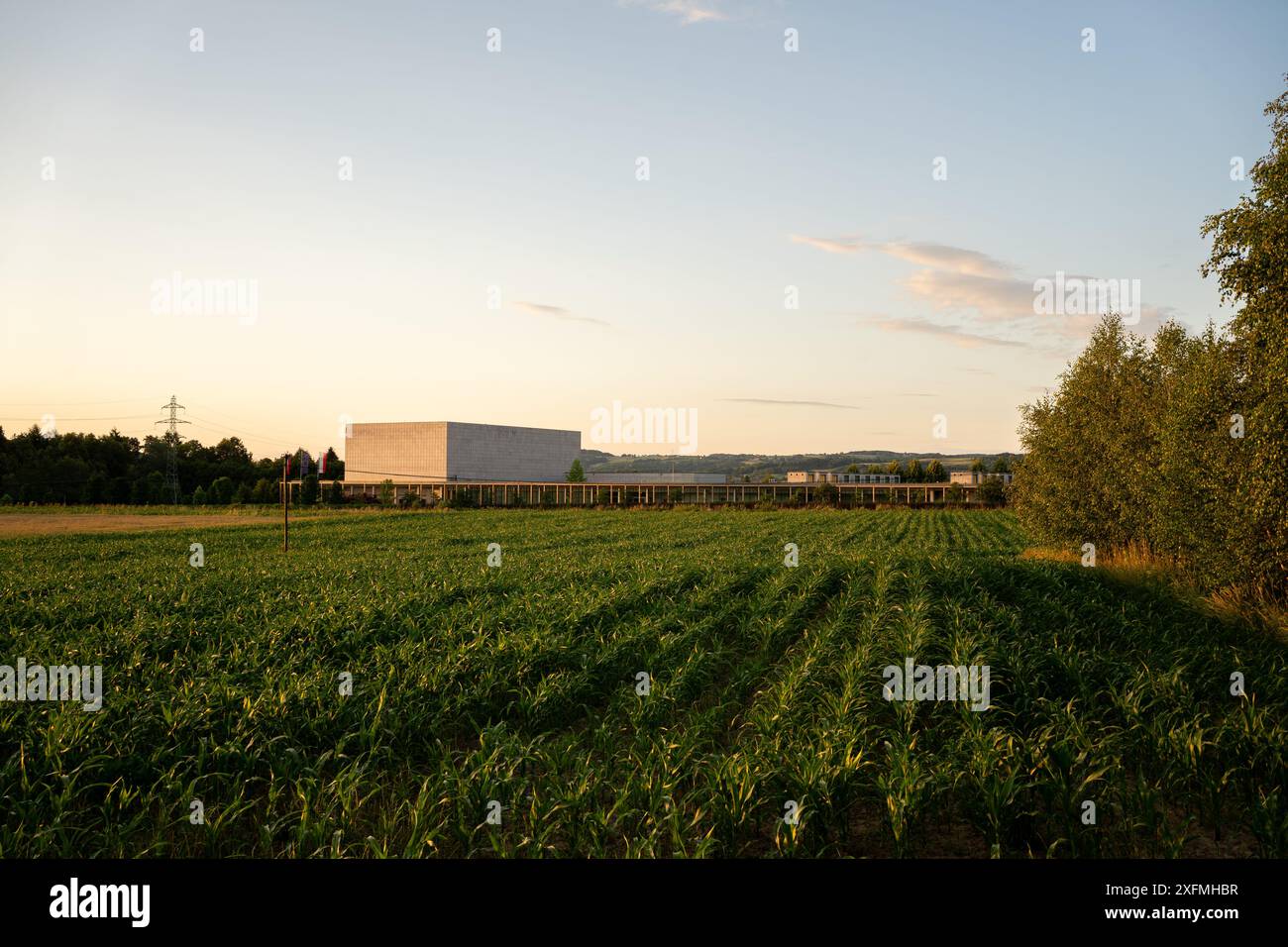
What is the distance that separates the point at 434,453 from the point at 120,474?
144 feet

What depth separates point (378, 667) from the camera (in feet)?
34.6

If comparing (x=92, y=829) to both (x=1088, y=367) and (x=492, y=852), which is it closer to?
(x=492, y=852)

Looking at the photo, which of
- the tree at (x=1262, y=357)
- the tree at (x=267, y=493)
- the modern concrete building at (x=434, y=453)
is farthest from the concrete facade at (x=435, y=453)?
the tree at (x=1262, y=357)

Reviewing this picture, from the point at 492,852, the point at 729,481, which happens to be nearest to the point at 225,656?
the point at 492,852

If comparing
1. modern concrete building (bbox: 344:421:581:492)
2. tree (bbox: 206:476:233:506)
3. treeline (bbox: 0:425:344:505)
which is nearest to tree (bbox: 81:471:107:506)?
treeline (bbox: 0:425:344:505)

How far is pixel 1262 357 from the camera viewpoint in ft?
51.4

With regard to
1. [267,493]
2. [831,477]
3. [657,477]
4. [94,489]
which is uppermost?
[657,477]

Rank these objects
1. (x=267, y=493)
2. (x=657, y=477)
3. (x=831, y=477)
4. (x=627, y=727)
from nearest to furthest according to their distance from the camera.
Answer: (x=627, y=727) → (x=267, y=493) → (x=831, y=477) → (x=657, y=477)

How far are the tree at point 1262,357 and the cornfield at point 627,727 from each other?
179 centimetres

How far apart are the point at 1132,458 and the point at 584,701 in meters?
23.6

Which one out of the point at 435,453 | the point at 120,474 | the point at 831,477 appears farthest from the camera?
the point at 831,477

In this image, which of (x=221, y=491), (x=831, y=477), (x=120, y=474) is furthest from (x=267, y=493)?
(x=831, y=477)

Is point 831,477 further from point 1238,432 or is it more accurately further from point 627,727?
point 627,727

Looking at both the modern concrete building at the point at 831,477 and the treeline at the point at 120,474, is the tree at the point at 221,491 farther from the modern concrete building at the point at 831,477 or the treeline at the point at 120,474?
the modern concrete building at the point at 831,477
